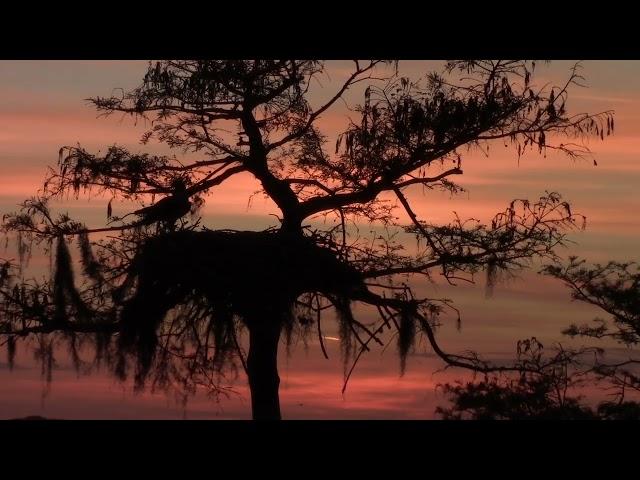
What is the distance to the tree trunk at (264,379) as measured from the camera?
9.38 meters

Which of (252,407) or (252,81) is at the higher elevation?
(252,81)

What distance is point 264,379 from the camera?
962cm

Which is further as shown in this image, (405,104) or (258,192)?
(258,192)

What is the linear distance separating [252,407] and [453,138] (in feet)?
11.6

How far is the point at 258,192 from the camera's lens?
10.4m

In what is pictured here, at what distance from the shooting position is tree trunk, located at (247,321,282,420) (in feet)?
30.8
